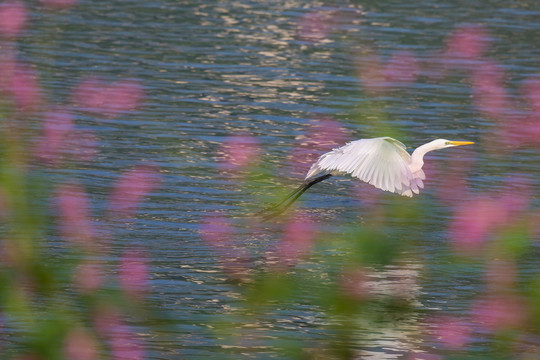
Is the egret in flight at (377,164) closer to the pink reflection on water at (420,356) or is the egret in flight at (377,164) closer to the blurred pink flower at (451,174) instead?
the pink reflection on water at (420,356)

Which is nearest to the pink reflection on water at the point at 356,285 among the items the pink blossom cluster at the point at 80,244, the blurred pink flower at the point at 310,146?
the pink blossom cluster at the point at 80,244

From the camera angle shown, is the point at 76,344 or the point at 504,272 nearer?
the point at 76,344

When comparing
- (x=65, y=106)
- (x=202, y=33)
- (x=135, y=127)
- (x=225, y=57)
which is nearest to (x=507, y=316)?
(x=135, y=127)

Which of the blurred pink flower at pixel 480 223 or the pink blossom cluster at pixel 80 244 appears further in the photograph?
the blurred pink flower at pixel 480 223

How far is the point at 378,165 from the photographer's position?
7820 millimetres

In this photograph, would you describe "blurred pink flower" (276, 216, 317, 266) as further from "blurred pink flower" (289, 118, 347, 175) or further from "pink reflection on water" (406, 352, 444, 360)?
"blurred pink flower" (289, 118, 347, 175)

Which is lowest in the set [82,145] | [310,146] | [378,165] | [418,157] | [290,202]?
[310,146]

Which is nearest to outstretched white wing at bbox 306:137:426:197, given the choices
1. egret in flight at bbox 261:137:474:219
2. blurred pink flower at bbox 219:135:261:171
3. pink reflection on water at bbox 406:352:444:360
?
egret in flight at bbox 261:137:474:219

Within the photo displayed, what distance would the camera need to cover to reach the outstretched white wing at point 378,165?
772 cm

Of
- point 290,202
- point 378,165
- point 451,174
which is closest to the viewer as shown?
point 378,165

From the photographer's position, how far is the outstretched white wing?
7.72 m

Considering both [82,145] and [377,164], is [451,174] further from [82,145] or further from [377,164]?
[377,164]

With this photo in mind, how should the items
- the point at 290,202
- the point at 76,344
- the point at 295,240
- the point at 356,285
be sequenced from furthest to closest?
1. the point at 290,202
2. the point at 295,240
3. the point at 356,285
4. the point at 76,344

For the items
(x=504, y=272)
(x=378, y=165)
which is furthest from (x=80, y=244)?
(x=378, y=165)
